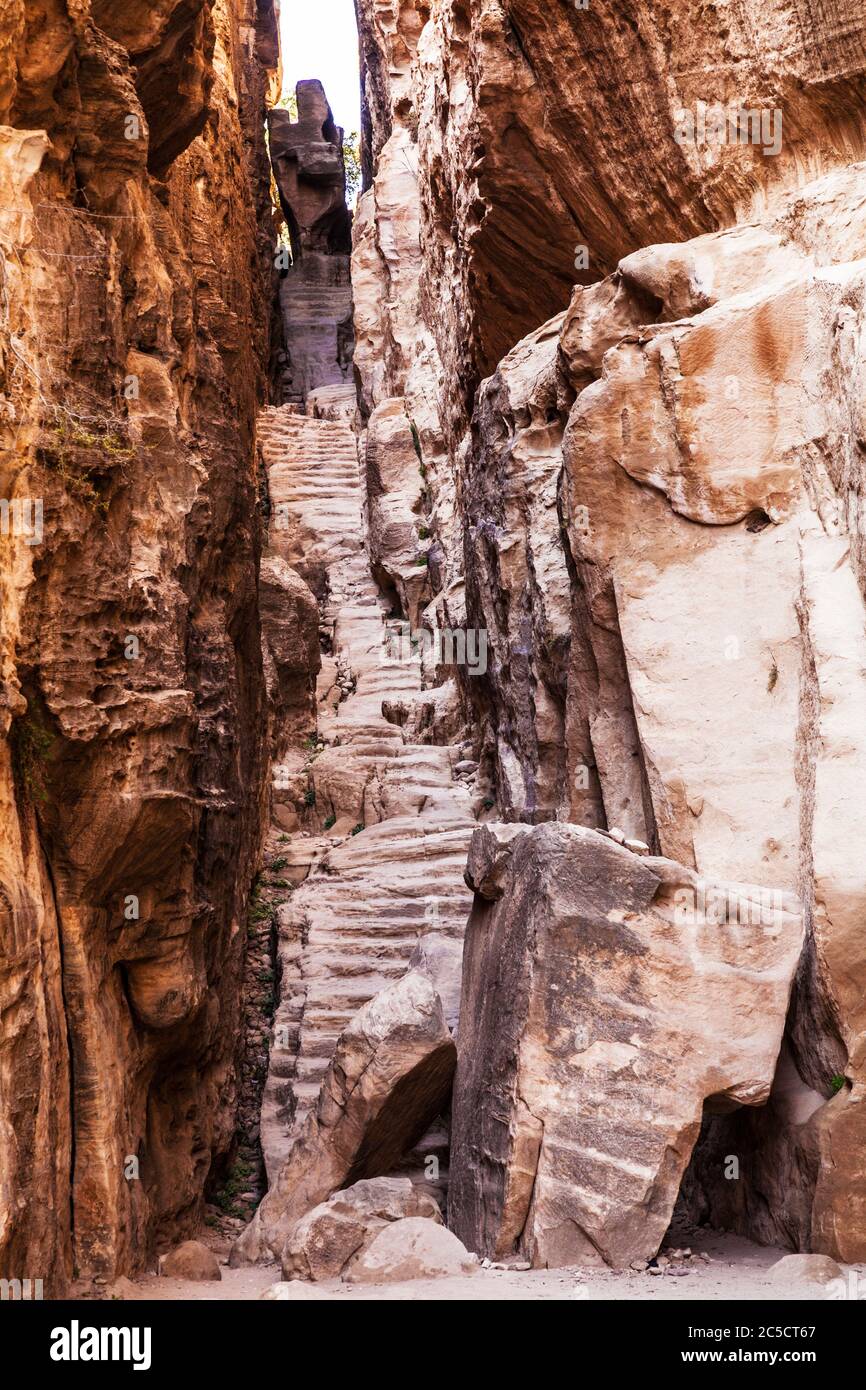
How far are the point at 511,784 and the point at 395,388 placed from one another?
13.9 meters

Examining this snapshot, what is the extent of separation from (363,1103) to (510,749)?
17.9ft

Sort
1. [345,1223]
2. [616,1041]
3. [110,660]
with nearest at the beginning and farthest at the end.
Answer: [616,1041] < [345,1223] < [110,660]

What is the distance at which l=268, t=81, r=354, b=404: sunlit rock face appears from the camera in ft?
115

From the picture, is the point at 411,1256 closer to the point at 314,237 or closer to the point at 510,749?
the point at 510,749

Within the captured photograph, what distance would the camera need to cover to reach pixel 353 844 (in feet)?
54.3

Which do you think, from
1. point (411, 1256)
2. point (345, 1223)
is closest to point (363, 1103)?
point (345, 1223)

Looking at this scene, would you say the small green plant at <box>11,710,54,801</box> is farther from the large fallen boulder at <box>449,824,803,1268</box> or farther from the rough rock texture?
the rough rock texture

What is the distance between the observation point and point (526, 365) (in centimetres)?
1447

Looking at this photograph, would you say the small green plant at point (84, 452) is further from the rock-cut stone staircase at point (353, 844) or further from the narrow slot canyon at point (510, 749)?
the rock-cut stone staircase at point (353, 844)

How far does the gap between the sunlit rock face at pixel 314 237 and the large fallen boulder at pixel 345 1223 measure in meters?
28.1

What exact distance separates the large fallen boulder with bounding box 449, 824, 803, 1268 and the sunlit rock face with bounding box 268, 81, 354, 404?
92.2 ft

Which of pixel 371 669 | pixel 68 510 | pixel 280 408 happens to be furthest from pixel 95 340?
pixel 280 408

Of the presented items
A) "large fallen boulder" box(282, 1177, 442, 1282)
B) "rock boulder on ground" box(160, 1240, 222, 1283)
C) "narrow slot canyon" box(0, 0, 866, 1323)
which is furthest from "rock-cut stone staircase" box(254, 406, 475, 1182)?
"rock boulder on ground" box(160, 1240, 222, 1283)

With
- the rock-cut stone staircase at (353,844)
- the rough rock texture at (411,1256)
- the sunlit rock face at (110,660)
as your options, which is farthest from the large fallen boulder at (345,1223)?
the rock-cut stone staircase at (353,844)
